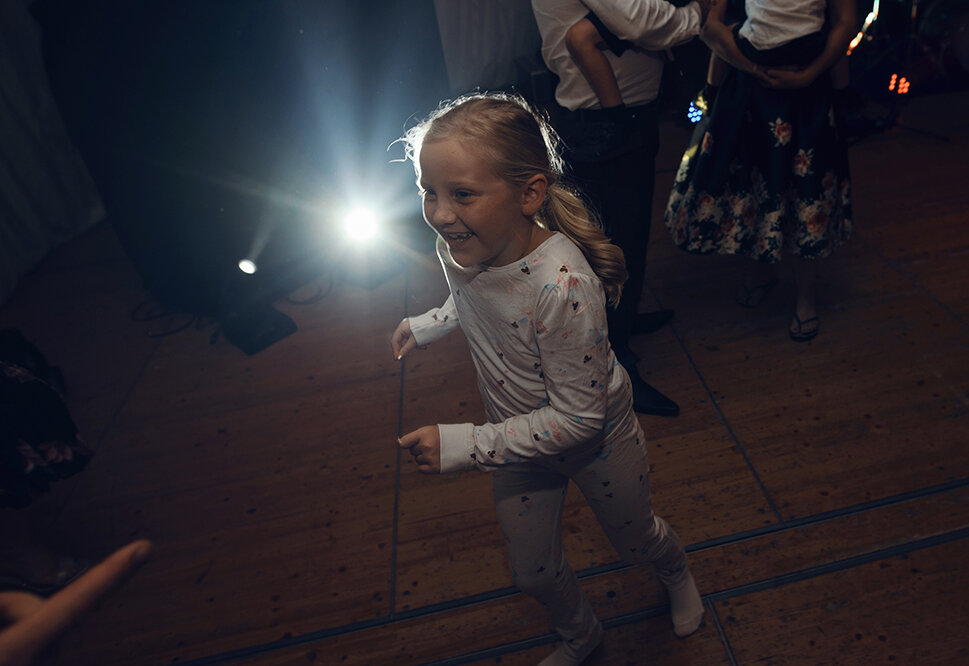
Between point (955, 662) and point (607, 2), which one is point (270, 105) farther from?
point (955, 662)

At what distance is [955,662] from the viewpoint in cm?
153

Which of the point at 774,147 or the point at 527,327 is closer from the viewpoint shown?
the point at 527,327

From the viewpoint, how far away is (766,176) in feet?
7.67

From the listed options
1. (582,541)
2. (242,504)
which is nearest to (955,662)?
(582,541)

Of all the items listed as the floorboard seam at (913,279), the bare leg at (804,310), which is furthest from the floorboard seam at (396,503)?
the floorboard seam at (913,279)

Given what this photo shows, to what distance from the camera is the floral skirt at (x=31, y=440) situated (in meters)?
1.94

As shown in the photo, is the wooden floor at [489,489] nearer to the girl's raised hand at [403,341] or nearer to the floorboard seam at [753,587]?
the floorboard seam at [753,587]

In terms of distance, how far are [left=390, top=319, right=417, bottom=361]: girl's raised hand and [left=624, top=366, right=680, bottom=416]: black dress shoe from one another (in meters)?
1.20

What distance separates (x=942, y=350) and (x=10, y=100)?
5.57 m

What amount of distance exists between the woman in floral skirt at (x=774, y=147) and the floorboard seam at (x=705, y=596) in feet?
2.86

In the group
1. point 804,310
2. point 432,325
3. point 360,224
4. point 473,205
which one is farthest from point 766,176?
point 360,224

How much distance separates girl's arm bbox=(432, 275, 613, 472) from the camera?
107 cm

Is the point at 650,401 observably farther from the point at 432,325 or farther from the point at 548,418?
the point at 548,418

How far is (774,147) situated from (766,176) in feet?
0.43
